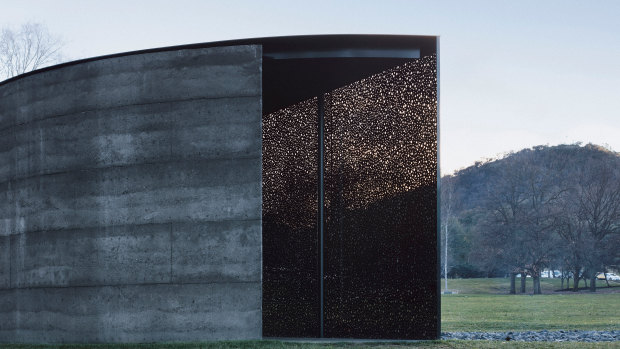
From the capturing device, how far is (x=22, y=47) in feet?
66.0

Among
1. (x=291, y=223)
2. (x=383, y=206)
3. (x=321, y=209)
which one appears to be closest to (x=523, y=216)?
(x=291, y=223)

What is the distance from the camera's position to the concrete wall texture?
21.5ft

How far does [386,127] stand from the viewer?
324 inches

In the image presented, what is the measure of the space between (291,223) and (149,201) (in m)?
2.52

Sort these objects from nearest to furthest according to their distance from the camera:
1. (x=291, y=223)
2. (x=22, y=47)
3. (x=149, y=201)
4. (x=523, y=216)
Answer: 1. (x=149, y=201)
2. (x=291, y=223)
3. (x=22, y=47)
4. (x=523, y=216)

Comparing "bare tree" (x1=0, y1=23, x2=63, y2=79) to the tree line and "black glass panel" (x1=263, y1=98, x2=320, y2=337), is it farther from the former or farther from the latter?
the tree line

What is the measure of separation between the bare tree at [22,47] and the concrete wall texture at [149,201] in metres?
13.7

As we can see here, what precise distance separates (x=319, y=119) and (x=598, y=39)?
19974 mm

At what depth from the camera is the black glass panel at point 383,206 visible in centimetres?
769

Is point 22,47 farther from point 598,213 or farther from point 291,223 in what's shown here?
point 598,213

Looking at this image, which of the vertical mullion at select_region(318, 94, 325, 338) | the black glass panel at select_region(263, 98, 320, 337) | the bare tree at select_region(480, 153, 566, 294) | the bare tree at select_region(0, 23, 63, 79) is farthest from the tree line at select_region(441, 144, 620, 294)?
the vertical mullion at select_region(318, 94, 325, 338)

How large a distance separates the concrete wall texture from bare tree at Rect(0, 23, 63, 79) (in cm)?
1369

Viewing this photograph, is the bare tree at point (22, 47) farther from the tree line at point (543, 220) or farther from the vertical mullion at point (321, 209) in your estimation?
the tree line at point (543, 220)

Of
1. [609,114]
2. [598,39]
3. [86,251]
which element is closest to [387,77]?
[86,251]
